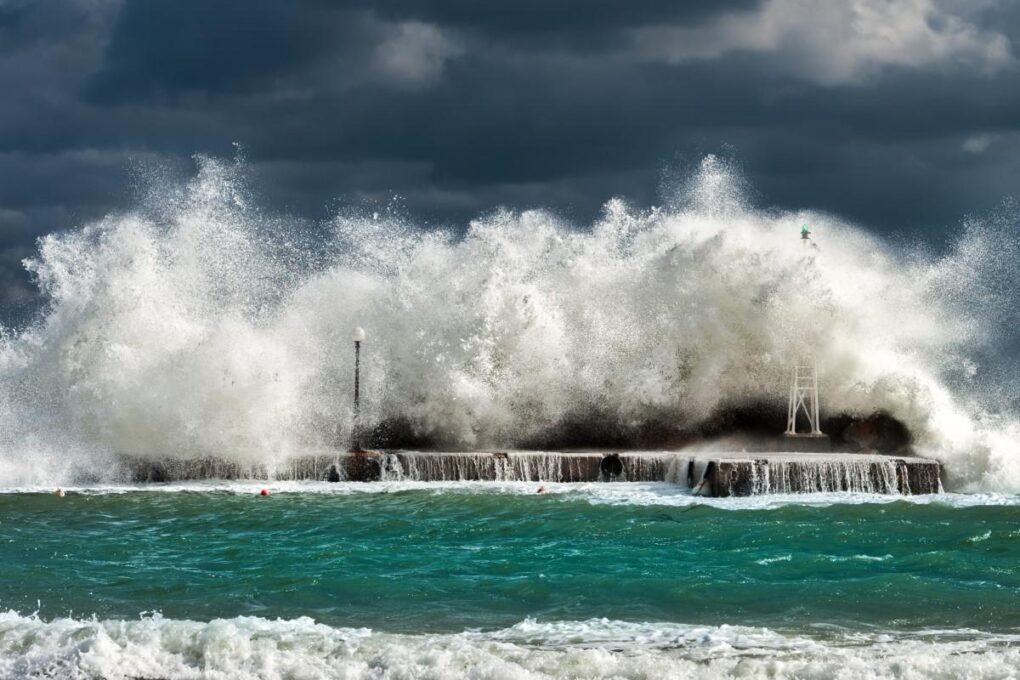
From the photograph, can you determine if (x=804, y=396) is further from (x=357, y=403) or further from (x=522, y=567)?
(x=522, y=567)

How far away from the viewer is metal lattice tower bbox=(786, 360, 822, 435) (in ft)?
63.7

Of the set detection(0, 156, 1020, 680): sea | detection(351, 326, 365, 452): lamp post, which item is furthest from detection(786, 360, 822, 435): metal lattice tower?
detection(351, 326, 365, 452): lamp post

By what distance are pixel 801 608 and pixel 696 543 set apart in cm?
306

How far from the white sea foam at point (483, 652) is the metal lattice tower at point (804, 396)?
35.9ft

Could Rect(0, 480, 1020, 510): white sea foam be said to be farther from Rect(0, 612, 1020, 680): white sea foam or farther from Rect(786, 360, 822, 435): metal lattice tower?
Rect(0, 612, 1020, 680): white sea foam

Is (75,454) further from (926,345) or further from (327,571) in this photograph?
(926,345)

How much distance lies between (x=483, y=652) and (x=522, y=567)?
3.09 m

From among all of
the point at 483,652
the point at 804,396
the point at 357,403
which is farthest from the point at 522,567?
the point at 804,396

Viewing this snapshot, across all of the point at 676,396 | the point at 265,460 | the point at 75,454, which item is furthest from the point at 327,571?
the point at 676,396

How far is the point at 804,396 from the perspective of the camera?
1961cm

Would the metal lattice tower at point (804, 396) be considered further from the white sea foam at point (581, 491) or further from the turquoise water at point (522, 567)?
the turquoise water at point (522, 567)

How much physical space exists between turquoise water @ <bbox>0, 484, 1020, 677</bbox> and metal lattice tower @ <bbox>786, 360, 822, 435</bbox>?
381 centimetres

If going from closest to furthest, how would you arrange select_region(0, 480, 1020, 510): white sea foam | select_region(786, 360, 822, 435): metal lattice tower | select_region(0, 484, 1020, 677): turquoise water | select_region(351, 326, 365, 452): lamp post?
1. select_region(0, 484, 1020, 677): turquoise water
2. select_region(0, 480, 1020, 510): white sea foam
3. select_region(351, 326, 365, 452): lamp post
4. select_region(786, 360, 822, 435): metal lattice tower

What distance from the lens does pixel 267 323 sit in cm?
2169
